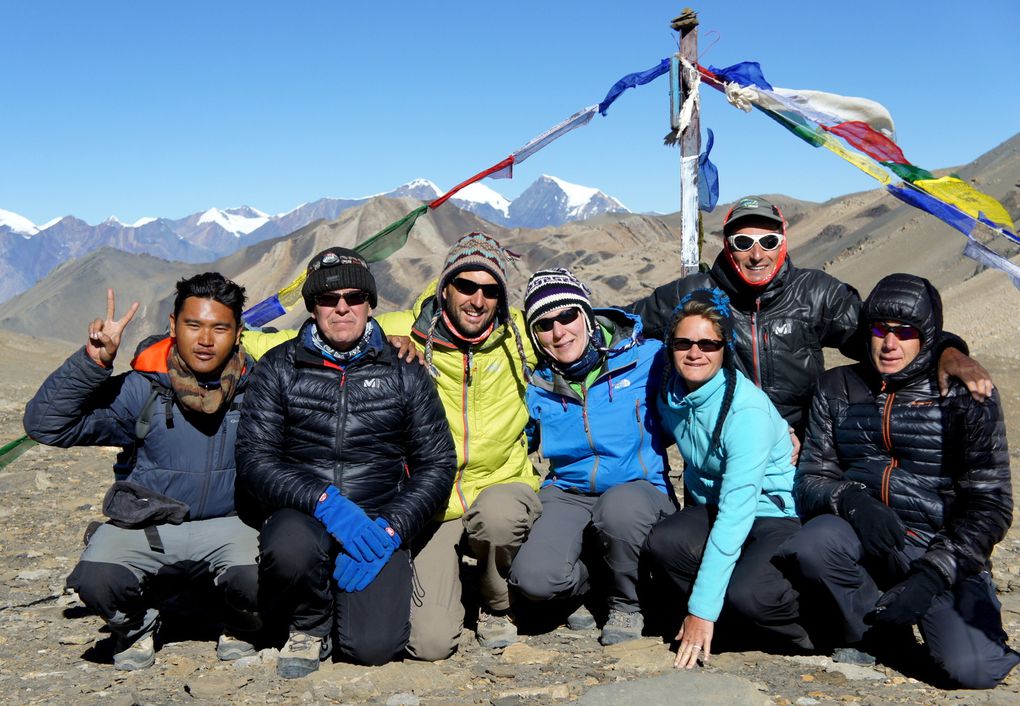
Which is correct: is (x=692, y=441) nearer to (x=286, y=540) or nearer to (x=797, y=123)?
(x=286, y=540)

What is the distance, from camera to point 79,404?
387cm

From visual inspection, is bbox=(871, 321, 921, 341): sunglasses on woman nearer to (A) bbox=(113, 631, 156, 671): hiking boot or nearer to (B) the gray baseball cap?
(B) the gray baseball cap

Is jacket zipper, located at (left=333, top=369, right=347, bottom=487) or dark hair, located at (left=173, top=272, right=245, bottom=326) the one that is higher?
dark hair, located at (left=173, top=272, right=245, bottom=326)

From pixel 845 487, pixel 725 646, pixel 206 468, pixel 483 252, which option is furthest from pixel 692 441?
pixel 206 468

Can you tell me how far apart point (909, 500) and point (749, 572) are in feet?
2.60

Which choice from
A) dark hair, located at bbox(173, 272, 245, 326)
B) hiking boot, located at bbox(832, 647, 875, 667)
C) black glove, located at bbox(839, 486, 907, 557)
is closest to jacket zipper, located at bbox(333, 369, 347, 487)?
dark hair, located at bbox(173, 272, 245, 326)

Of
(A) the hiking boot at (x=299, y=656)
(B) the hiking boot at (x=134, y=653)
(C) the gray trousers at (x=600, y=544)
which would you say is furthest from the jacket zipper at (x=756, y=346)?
(B) the hiking boot at (x=134, y=653)

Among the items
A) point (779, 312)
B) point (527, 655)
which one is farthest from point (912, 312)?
point (527, 655)

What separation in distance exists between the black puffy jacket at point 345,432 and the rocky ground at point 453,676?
714 mm

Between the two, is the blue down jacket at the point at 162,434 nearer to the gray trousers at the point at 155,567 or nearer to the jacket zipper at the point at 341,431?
the gray trousers at the point at 155,567

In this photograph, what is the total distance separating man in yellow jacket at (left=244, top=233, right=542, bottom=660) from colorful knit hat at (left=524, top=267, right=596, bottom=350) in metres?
0.12

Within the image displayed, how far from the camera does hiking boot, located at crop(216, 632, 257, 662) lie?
13.4ft

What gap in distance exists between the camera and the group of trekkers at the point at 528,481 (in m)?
3.82

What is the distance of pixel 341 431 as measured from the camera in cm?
402
